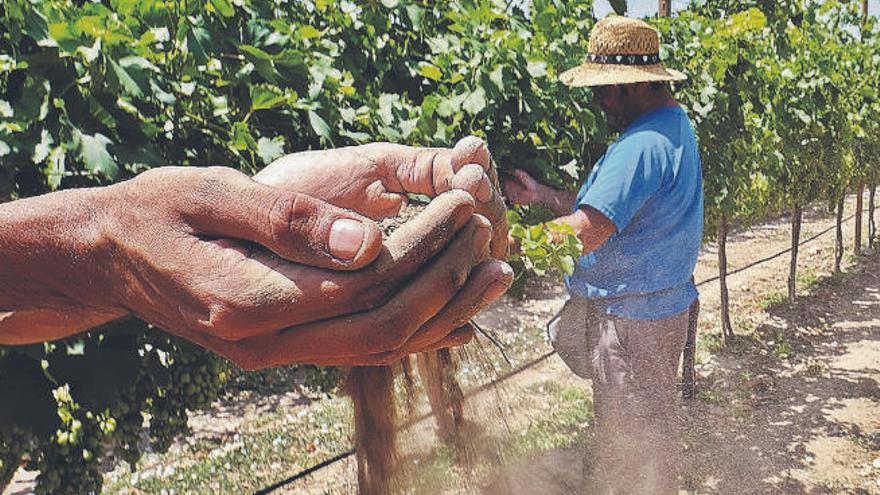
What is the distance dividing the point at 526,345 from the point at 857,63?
640cm

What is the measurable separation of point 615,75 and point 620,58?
0.13 meters

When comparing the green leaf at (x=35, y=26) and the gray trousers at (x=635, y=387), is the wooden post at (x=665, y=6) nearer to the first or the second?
the gray trousers at (x=635, y=387)

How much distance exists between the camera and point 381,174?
64.9 inches

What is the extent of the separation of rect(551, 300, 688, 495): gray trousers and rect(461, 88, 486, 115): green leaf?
95 cm

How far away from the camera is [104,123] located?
201 centimetres

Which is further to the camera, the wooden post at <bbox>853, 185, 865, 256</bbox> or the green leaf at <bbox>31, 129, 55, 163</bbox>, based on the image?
the wooden post at <bbox>853, 185, 865, 256</bbox>

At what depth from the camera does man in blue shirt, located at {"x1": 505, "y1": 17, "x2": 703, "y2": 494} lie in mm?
2865

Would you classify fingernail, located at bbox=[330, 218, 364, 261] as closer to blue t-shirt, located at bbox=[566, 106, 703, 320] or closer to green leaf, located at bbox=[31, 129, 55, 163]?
green leaf, located at bbox=[31, 129, 55, 163]

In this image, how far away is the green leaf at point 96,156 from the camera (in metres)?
1.92

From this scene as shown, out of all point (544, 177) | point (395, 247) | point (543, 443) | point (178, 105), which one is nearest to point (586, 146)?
point (544, 177)

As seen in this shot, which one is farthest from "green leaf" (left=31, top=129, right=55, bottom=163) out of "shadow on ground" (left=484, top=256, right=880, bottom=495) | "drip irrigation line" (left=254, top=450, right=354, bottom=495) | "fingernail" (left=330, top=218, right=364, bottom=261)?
"drip irrigation line" (left=254, top=450, right=354, bottom=495)

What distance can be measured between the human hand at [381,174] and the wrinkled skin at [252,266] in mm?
356

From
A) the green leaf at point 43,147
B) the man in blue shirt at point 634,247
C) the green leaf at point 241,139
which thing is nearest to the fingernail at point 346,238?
the green leaf at point 43,147

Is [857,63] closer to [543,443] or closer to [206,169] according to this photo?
[543,443]
